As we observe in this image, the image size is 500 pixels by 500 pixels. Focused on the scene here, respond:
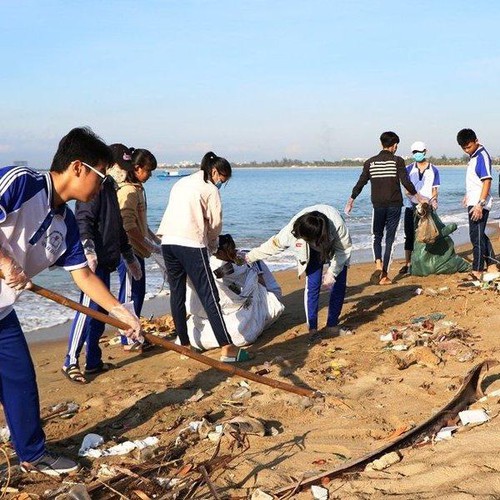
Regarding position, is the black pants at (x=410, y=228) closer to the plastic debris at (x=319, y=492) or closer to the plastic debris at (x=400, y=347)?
the plastic debris at (x=400, y=347)

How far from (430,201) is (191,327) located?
13.7 ft

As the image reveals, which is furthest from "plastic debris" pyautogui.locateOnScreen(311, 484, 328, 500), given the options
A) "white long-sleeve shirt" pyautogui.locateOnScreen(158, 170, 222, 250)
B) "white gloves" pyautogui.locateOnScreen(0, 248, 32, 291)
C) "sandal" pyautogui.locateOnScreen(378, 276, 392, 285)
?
"sandal" pyautogui.locateOnScreen(378, 276, 392, 285)

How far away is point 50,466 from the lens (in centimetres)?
335

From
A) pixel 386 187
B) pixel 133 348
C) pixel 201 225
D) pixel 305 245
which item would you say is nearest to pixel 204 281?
pixel 201 225

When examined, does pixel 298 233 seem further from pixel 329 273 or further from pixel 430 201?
pixel 430 201

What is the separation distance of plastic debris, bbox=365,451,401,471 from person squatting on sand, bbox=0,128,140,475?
1353 millimetres

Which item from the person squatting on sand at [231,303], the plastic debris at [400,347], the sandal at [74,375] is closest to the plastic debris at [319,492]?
the plastic debris at [400,347]

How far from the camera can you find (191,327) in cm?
599

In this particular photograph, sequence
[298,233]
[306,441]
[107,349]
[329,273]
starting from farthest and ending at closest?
[107,349] < [329,273] < [298,233] < [306,441]

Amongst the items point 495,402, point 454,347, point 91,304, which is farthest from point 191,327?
point 495,402

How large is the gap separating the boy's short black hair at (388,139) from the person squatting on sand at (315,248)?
113 inches

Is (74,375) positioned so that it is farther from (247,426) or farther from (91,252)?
(247,426)

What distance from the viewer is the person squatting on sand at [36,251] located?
302cm

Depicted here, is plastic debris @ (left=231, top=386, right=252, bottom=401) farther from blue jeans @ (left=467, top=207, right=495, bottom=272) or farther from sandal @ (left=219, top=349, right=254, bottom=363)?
blue jeans @ (left=467, top=207, right=495, bottom=272)
